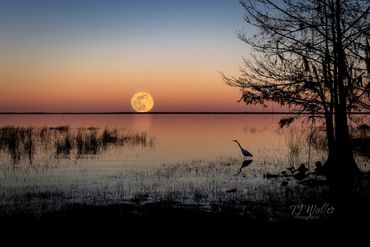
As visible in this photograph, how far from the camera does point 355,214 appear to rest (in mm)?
8961

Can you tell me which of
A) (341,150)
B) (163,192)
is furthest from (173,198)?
(341,150)

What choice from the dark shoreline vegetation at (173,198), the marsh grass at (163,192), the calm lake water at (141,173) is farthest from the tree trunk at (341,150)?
the calm lake water at (141,173)

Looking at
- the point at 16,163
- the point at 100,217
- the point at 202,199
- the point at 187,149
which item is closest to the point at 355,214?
the point at 202,199

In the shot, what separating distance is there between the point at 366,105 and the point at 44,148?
24941 mm

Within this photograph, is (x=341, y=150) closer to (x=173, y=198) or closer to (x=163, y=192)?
(x=173, y=198)

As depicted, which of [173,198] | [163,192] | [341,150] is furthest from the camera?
Answer: [163,192]

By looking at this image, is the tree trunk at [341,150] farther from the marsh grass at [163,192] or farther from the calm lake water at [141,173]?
the calm lake water at [141,173]

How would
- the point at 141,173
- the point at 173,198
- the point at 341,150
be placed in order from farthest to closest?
the point at 141,173
the point at 341,150
the point at 173,198

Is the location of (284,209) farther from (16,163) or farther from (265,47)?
(16,163)

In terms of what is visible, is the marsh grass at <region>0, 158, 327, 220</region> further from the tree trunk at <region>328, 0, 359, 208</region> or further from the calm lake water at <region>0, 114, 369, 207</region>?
the tree trunk at <region>328, 0, 359, 208</region>

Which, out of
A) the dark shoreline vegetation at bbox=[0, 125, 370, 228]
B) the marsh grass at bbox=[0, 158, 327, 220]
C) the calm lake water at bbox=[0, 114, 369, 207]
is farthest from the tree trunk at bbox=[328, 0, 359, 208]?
the calm lake water at bbox=[0, 114, 369, 207]

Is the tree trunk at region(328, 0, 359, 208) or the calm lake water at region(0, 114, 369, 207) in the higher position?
the tree trunk at region(328, 0, 359, 208)

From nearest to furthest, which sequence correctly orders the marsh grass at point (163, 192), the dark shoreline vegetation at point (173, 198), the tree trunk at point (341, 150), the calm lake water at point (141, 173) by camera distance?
the dark shoreline vegetation at point (173, 198) → the tree trunk at point (341, 150) → the marsh grass at point (163, 192) → the calm lake water at point (141, 173)

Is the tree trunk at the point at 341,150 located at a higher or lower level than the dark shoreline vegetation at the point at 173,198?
higher
